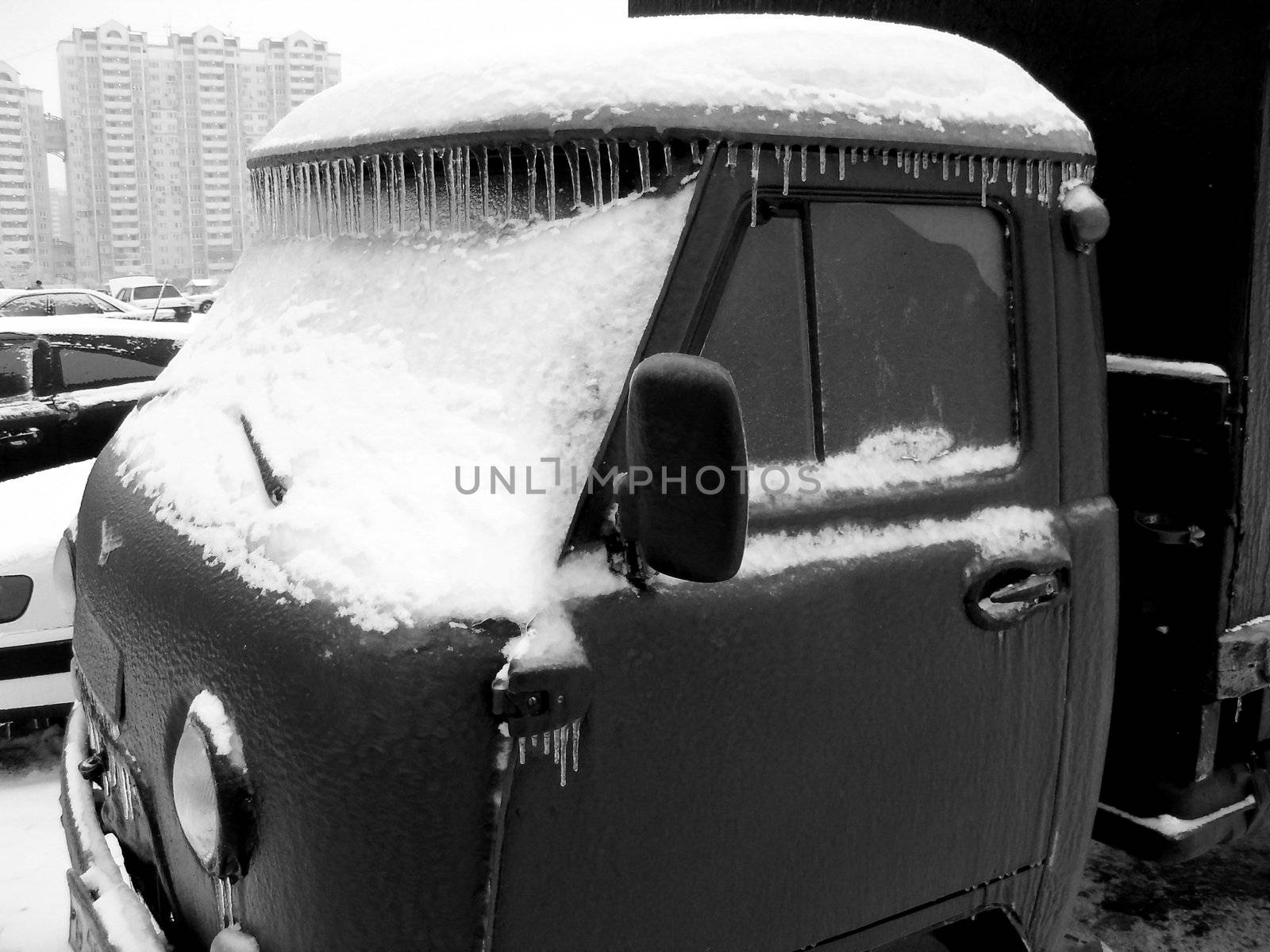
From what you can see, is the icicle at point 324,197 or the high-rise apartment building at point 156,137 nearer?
the icicle at point 324,197

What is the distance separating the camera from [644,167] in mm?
1595

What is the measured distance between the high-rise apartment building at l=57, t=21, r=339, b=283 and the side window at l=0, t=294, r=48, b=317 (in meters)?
35.1

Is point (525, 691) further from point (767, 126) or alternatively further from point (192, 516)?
point (767, 126)

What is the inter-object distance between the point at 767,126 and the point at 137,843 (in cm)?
172

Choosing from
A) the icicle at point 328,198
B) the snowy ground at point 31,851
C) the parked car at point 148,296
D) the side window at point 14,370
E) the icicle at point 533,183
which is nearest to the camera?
the icicle at point 533,183

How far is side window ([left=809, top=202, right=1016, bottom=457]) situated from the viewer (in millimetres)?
1739

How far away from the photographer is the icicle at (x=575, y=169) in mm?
1617

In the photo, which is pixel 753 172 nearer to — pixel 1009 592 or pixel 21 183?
pixel 1009 592

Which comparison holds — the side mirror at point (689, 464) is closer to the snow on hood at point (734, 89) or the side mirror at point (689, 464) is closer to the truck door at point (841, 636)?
the truck door at point (841, 636)

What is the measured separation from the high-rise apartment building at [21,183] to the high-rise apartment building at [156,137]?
2.47 meters

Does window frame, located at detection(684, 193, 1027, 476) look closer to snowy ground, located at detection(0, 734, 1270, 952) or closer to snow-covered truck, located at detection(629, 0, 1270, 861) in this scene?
snow-covered truck, located at detection(629, 0, 1270, 861)

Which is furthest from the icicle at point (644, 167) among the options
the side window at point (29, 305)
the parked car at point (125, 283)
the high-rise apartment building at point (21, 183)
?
the high-rise apartment building at point (21, 183)

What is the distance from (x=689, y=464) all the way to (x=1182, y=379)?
1.37m

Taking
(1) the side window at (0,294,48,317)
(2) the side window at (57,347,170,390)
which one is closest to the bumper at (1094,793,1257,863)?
(2) the side window at (57,347,170,390)
